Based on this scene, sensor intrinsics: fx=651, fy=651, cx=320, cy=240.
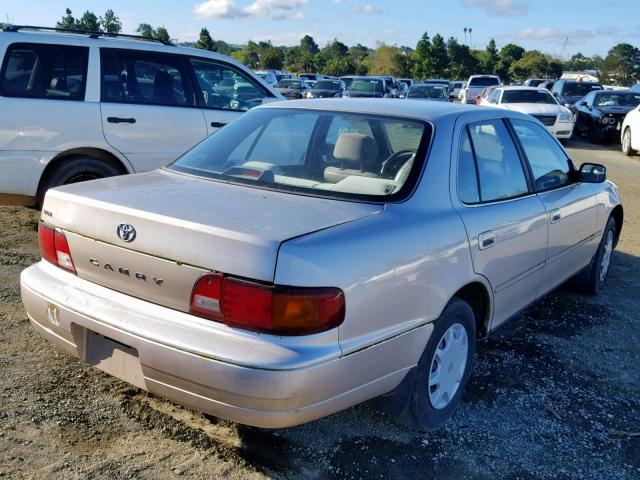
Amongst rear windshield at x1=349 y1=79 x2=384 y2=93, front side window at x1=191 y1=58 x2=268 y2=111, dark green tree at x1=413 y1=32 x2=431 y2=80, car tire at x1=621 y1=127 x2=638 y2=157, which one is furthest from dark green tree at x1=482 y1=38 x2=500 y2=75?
front side window at x1=191 y1=58 x2=268 y2=111

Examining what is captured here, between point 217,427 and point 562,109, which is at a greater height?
point 562,109

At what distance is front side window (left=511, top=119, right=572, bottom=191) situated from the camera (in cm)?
427

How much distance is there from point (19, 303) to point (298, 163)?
8.01 feet

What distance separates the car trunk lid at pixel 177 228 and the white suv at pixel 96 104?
3026 mm

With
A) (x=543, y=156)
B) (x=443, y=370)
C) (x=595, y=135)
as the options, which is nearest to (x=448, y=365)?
(x=443, y=370)

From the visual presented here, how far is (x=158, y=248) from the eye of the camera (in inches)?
104

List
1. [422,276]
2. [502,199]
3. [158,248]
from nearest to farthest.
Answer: [158,248] → [422,276] → [502,199]

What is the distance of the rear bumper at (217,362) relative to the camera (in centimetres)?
241

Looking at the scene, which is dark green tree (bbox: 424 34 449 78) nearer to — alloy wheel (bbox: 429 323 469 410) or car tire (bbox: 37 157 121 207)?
car tire (bbox: 37 157 121 207)

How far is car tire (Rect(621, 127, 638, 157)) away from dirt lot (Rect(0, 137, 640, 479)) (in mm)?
12692

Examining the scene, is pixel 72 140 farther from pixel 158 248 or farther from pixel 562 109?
pixel 562 109

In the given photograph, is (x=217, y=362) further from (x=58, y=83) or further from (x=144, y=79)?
(x=144, y=79)

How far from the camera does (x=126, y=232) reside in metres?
2.75

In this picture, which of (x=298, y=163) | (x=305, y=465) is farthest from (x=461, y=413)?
(x=298, y=163)
